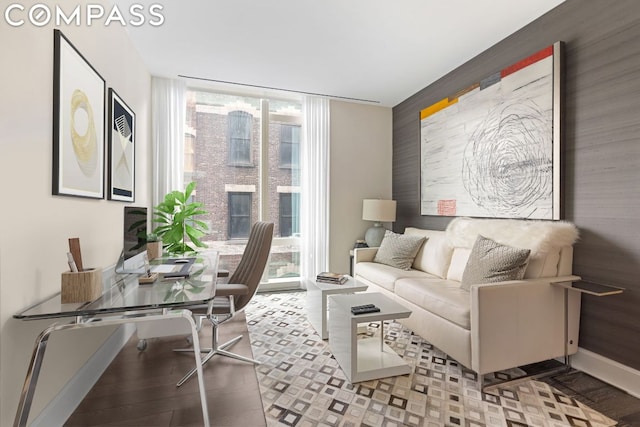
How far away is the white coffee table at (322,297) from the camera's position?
2.62m

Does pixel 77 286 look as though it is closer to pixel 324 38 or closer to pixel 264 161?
pixel 324 38

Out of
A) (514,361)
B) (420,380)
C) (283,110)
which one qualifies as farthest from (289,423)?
(283,110)

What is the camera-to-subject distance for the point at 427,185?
3.86 metres

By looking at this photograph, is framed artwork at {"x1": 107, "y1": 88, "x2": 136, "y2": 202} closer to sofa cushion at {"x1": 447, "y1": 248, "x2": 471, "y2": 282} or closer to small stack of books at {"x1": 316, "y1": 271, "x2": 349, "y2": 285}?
small stack of books at {"x1": 316, "y1": 271, "x2": 349, "y2": 285}

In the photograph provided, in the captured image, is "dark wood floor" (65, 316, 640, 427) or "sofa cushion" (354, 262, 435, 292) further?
"sofa cushion" (354, 262, 435, 292)

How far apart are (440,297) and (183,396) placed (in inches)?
75.3

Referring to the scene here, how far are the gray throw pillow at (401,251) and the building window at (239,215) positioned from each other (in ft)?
6.21

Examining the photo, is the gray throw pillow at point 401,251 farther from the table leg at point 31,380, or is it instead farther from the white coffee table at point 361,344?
the table leg at point 31,380

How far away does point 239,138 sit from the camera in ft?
13.4

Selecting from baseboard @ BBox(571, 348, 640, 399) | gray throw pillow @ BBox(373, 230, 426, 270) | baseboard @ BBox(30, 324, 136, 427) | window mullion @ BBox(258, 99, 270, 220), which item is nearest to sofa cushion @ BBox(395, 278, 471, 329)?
gray throw pillow @ BBox(373, 230, 426, 270)

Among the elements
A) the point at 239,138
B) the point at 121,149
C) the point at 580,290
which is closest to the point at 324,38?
the point at 239,138

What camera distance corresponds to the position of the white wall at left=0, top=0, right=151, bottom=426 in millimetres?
1271

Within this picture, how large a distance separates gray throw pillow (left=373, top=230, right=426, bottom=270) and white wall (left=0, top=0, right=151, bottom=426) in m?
2.80

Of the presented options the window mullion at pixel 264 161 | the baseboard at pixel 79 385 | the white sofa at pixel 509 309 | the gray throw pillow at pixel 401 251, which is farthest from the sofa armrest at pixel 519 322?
the window mullion at pixel 264 161
